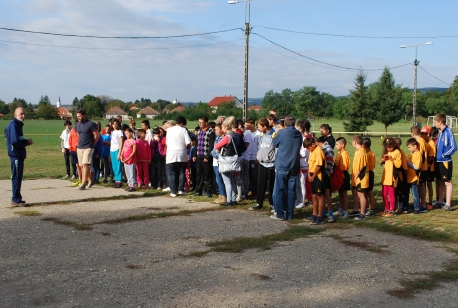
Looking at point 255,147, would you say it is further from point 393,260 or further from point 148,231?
point 393,260

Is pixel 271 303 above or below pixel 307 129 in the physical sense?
below

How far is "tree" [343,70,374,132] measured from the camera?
54531 millimetres

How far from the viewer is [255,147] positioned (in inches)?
469

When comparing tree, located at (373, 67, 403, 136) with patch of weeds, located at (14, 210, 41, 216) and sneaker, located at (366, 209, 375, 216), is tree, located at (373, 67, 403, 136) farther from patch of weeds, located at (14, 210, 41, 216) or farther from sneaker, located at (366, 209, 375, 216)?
patch of weeds, located at (14, 210, 41, 216)

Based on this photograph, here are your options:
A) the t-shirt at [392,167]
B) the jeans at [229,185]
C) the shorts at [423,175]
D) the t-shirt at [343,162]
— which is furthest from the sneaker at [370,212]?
the jeans at [229,185]

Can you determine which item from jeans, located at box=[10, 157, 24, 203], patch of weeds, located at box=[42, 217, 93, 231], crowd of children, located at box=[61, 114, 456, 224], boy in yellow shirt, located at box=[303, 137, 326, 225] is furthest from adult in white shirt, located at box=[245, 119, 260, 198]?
jeans, located at box=[10, 157, 24, 203]

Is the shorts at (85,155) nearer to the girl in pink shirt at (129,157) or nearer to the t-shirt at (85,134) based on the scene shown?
the t-shirt at (85,134)

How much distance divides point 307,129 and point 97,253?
497 centimetres

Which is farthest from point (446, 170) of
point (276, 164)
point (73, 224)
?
point (73, 224)

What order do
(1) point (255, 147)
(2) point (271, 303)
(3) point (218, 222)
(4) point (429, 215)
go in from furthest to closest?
(1) point (255, 147)
(4) point (429, 215)
(3) point (218, 222)
(2) point (271, 303)

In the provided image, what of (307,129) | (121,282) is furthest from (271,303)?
(307,129)

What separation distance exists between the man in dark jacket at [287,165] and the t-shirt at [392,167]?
181 cm

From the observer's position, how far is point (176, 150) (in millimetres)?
12047

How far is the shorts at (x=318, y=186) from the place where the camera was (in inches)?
356
